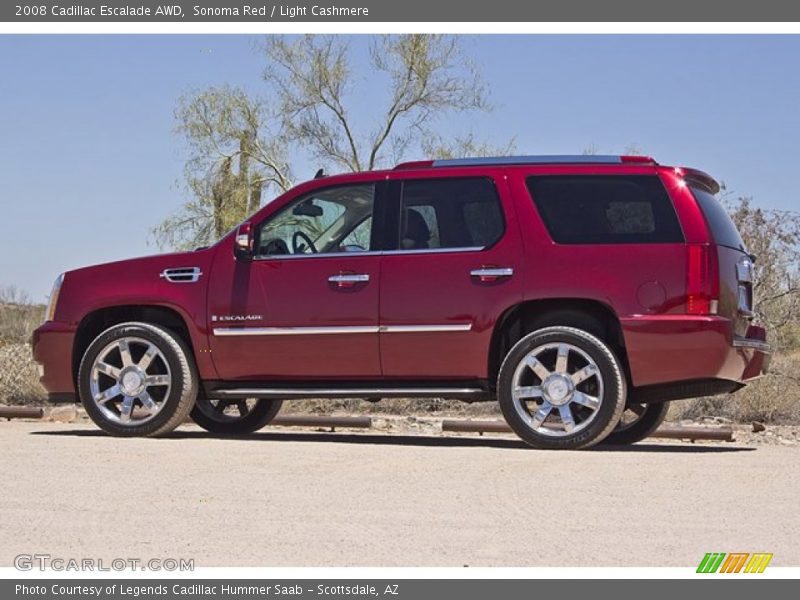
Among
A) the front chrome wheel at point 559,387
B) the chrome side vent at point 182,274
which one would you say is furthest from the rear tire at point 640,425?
the chrome side vent at point 182,274

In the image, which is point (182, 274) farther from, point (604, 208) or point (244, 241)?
point (604, 208)

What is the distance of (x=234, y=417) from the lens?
12.9 metres

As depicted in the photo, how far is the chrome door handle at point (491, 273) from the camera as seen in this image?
10469 mm

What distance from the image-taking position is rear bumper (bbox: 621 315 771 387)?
10.1m

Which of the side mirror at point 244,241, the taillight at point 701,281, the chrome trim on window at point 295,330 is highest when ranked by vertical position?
the side mirror at point 244,241

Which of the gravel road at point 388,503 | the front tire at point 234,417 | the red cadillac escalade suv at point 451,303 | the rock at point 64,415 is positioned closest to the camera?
the gravel road at point 388,503

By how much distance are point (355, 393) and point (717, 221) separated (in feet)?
9.35

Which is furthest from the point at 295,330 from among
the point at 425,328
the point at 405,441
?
the point at 405,441

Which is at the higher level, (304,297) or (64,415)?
(304,297)

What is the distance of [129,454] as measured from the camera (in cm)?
987

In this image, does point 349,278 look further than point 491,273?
Yes

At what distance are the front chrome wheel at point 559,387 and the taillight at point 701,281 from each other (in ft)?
2.60

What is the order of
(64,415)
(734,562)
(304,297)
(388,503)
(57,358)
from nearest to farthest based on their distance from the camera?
1. (734,562)
2. (388,503)
3. (304,297)
4. (57,358)
5. (64,415)

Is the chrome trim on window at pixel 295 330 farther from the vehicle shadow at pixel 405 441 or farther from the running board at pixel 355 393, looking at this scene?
the vehicle shadow at pixel 405 441
